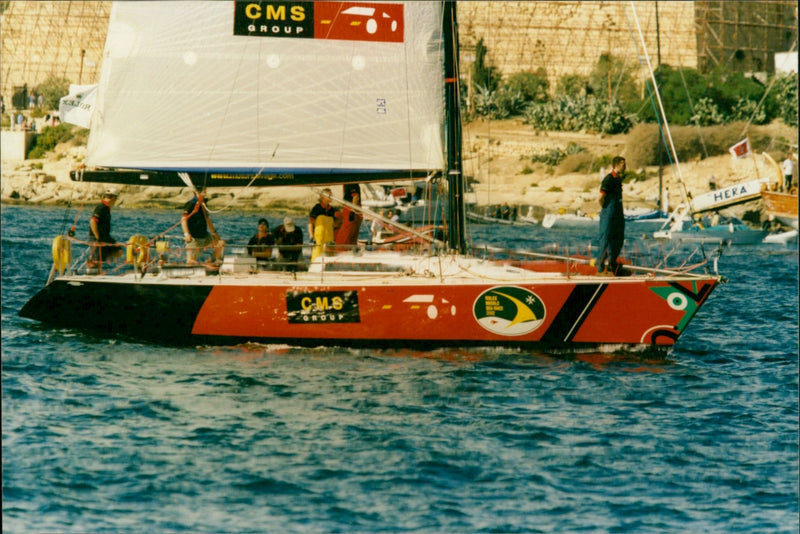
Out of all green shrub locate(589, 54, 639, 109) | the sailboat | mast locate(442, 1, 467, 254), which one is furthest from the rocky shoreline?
mast locate(442, 1, 467, 254)

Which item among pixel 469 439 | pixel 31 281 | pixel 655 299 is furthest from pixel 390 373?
pixel 31 281

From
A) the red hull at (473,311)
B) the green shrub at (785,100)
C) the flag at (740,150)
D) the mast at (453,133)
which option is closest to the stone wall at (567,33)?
the green shrub at (785,100)

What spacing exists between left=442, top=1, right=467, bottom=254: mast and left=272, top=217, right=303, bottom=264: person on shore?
2.72 metres

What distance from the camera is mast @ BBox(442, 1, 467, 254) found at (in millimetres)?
19812

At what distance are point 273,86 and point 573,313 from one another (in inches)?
257

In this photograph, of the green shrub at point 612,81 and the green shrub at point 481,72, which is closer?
the green shrub at point 612,81

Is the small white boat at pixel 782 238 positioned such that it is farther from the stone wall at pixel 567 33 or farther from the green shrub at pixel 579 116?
the stone wall at pixel 567 33

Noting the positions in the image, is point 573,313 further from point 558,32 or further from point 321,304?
point 558,32

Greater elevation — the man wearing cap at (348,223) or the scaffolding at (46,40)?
the scaffolding at (46,40)

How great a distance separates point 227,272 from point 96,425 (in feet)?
17.5

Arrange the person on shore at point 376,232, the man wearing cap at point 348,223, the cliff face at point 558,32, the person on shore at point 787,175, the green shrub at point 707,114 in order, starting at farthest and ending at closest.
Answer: the cliff face at point 558,32
the green shrub at point 707,114
the person on shore at point 787,175
the person on shore at point 376,232
the man wearing cap at point 348,223

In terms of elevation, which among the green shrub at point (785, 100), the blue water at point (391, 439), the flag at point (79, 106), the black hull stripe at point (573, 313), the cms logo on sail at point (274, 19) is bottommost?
the blue water at point (391, 439)

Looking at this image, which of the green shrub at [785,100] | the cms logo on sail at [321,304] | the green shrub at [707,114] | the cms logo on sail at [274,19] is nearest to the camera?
the cms logo on sail at [321,304]

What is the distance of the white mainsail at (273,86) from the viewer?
64.5 ft
